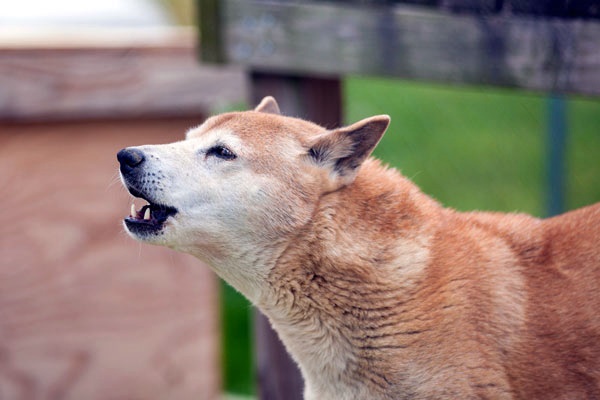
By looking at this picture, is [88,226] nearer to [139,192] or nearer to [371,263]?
[139,192]

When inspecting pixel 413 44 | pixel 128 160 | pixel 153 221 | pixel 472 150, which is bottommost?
pixel 472 150

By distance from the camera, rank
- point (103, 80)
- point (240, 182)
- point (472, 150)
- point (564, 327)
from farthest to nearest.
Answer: point (472, 150)
point (103, 80)
point (240, 182)
point (564, 327)

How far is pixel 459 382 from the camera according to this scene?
2748mm

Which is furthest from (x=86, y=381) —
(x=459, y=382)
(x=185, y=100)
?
(x=459, y=382)

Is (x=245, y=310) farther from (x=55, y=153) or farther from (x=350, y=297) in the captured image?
(x=350, y=297)

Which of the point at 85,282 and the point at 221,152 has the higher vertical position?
the point at 221,152

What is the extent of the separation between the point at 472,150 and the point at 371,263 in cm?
363

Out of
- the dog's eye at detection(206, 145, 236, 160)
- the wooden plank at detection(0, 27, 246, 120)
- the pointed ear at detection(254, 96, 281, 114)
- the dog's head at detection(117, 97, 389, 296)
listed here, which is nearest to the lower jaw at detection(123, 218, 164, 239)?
the dog's head at detection(117, 97, 389, 296)

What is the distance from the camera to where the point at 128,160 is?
2.94 m

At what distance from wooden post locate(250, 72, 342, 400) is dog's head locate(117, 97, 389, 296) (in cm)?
80

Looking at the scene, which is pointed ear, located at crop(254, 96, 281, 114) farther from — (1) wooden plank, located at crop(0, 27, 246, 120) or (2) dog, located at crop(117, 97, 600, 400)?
(1) wooden plank, located at crop(0, 27, 246, 120)

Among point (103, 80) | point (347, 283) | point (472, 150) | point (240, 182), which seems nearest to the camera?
point (347, 283)

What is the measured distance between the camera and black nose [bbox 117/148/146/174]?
9.62 feet

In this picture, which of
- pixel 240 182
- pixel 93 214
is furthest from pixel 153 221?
pixel 93 214
